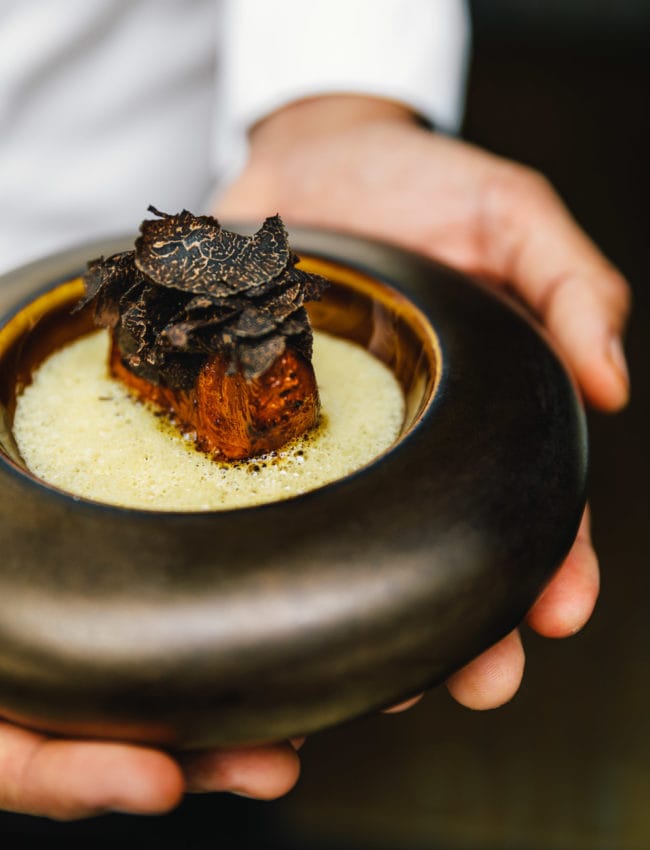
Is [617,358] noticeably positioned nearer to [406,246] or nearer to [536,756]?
[406,246]

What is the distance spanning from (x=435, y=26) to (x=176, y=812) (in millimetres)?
1277

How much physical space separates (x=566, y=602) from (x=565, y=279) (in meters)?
0.40

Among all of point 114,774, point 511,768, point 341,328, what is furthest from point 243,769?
point 511,768

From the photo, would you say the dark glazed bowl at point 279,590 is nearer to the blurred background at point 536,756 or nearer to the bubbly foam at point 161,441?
the bubbly foam at point 161,441

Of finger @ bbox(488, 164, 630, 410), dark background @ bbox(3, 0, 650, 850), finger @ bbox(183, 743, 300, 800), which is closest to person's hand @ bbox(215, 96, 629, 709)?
finger @ bbox(488, 164, 630, 410)

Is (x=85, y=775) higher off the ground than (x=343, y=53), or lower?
lower

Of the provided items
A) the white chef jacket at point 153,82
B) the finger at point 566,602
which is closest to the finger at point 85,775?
the finger at point 566,602

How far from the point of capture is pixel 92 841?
1.33 meters

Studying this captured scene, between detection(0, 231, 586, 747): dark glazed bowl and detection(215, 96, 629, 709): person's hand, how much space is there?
0.17 meters

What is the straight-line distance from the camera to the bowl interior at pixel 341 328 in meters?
0.73

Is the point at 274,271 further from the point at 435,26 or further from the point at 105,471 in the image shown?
the point at 435,26

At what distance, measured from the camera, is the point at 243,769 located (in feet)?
2.05

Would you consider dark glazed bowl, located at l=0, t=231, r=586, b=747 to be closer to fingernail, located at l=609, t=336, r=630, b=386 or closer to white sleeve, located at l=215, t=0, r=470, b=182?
fingernail, located at l=609, t=336, r=630, b=386

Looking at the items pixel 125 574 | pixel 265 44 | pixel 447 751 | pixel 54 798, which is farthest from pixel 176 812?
pixel 265 44
